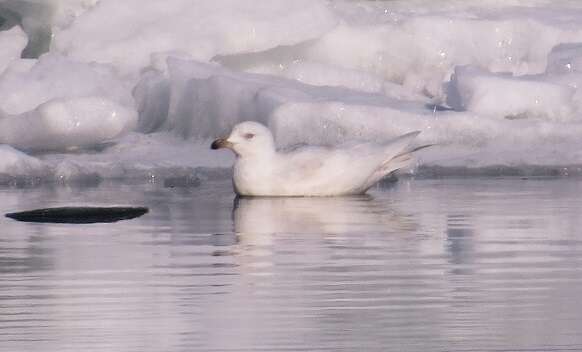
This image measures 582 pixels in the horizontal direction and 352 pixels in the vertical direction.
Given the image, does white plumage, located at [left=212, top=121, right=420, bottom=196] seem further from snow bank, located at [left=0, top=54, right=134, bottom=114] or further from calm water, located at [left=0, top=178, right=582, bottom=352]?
snow bank, located at [left=0, top=54, right=134, bottom=114]

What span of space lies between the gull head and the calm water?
54 cm

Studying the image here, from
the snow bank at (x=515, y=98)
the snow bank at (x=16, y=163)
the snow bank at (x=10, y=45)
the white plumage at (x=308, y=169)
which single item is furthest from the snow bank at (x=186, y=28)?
the white plumage at (x=308, y=169)

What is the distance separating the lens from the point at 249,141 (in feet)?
33.4

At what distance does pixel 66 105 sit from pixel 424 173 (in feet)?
9.23

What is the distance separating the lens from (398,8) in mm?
16250

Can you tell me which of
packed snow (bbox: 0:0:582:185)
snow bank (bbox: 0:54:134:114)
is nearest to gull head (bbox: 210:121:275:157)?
packed snow (bbox: 0:0:582:185)

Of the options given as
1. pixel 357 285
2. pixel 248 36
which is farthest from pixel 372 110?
pixel 357 285

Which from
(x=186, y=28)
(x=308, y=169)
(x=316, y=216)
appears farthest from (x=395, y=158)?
(x=186, y=28)

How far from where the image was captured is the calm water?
4719 mm

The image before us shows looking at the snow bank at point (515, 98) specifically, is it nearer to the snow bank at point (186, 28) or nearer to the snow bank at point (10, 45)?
the snow bank at point (186, 28)

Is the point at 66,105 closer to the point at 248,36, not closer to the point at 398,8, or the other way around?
the point at 248,36

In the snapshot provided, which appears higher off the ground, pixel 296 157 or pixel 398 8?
pixel 398 8

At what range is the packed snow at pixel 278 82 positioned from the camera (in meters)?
12.0

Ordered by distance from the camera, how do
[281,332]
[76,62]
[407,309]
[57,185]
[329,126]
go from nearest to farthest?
1. [281,332]
2. [407,309]
3. [57,185]
4. [329,126]
5. [76,62]
